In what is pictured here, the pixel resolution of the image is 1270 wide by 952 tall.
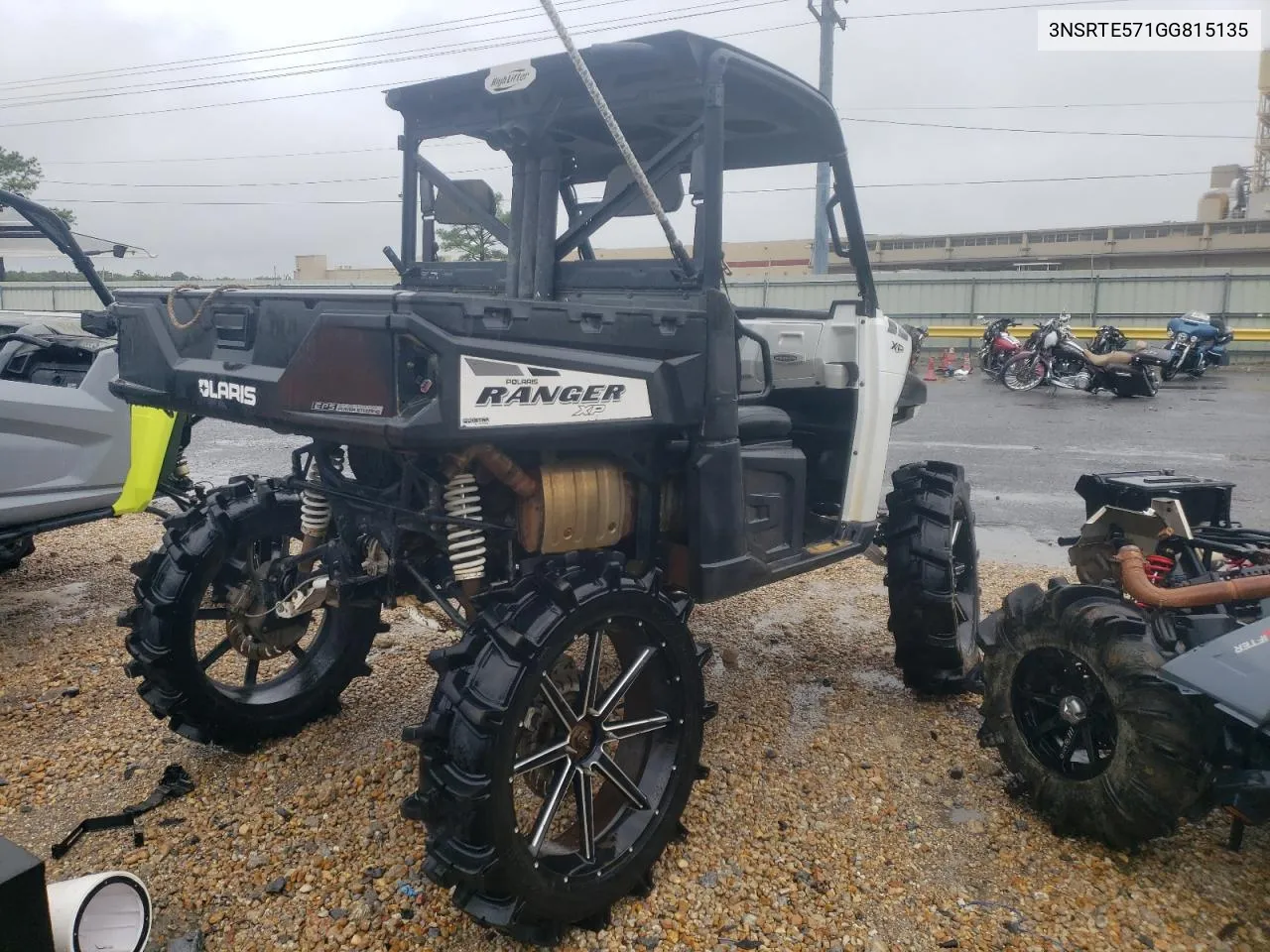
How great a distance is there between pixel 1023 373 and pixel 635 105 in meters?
16.1

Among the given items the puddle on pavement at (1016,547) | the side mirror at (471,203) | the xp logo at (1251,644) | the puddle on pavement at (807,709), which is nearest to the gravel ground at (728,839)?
the puddle on pavement at (807,709)

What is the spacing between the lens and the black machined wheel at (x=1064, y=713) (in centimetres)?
306

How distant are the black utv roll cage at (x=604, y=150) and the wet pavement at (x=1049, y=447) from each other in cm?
392

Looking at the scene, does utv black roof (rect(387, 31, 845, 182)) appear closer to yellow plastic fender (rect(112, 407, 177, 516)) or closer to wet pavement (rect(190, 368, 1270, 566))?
yellow plastic fender (rect(112, 407, 177, 516))

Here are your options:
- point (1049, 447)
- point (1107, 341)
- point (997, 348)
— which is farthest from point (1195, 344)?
point (1049, 447)

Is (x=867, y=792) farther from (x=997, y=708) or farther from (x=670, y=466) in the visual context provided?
(x=670, y=466)

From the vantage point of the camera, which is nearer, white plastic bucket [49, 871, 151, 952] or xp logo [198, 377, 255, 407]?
white plastic bucket [49, 871, 151, 952]

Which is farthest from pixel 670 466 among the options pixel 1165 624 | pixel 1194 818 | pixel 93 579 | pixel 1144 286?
pixel 1144 286

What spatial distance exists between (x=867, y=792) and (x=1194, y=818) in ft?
3.26

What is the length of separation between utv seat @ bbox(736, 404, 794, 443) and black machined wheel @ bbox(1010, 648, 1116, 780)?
1176 millimetres

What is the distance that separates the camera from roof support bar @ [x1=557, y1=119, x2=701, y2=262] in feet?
10.5

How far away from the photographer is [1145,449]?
1084 centimetres

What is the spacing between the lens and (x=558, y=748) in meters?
2.65

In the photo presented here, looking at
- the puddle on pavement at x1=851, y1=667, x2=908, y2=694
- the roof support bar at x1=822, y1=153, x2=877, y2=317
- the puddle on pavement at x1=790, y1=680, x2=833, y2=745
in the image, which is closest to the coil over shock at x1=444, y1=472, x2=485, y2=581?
the puddle on pavement at x1=790, y1=680, x2=833, y2=745
